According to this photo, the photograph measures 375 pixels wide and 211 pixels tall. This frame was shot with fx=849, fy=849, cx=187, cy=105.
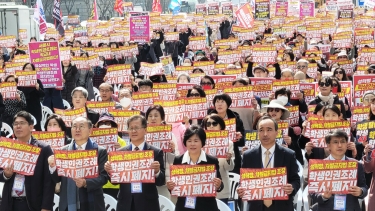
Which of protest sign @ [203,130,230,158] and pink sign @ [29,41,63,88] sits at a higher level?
pink sign @ [29,41,63,88]

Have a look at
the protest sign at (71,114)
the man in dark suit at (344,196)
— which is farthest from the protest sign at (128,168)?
the protest sign at (71,114)

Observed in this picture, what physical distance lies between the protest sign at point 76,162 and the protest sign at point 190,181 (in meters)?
0.79

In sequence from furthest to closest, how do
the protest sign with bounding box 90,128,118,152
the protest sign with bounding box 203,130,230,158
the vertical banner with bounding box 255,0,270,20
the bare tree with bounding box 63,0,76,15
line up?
the bare tree with bounding box 63,0,76,15 < the vertical banner with bounding box 255,0,270,20 < the protest sign with bounding box 90,128,118,152 < the protest sign with bounding box 203,130,230,158

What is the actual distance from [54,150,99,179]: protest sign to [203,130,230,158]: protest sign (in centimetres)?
136

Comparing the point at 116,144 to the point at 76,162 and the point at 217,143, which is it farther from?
the point at 76,162

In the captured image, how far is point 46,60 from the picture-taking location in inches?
Result: 632

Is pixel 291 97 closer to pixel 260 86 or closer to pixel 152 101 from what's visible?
pixel 260 86

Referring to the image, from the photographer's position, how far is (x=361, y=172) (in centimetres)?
751

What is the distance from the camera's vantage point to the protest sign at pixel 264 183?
731 centimetres

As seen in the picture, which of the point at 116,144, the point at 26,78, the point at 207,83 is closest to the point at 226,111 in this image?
the point at 116,144

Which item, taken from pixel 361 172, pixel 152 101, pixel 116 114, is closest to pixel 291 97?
pixel 152 101

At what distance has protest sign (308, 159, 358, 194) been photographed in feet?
24.1

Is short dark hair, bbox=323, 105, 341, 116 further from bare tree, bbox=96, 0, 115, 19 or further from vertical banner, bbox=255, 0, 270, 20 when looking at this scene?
bare tree, bbox=96, 0, 115, 19

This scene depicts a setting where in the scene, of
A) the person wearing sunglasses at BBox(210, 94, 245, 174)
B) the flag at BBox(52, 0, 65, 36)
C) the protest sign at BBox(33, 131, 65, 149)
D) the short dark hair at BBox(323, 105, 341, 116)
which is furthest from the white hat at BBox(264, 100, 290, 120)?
the flag at BBox(52, 0, 65, 36)
